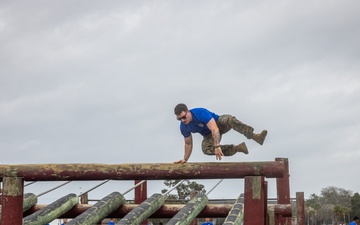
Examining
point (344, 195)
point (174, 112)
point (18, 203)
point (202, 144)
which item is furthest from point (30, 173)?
point (344, 195)

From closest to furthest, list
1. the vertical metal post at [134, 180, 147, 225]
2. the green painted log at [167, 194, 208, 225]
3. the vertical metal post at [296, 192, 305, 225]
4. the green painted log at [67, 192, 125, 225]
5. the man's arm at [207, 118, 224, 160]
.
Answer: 1. the man's arm at [207, 118, 224, 160]
2. the green painted log at [167, 194, 208, 225]
3. the green painted log at [67, 192, 125, 225]
4. the vertical metal post at [296, 192, 305, 225]
5. the vertical metal post at [134, 180, 147, 225]

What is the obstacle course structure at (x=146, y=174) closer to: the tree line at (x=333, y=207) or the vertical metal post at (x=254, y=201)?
the vertical metal post at (x=254, y=201)

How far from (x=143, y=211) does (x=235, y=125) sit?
60.8 inches

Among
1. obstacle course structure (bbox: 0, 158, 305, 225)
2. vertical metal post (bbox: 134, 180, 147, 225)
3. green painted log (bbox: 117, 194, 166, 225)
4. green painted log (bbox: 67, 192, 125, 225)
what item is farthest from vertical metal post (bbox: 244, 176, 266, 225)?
vertical metal post (bbox: 134, 180, 147, 225)

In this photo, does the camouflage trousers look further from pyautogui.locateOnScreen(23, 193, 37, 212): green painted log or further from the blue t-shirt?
pyautogui.locateOnScreen(23, 193, 37, 212): green painted log

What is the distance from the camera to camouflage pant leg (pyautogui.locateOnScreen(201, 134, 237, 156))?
6863 millimetres

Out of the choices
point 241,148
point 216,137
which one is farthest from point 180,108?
point 241,148

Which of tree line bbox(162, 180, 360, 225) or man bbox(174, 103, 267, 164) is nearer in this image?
man bbox(174, 103, 267, 164)

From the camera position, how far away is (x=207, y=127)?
6.71 metres

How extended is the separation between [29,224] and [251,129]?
2725 millimetres

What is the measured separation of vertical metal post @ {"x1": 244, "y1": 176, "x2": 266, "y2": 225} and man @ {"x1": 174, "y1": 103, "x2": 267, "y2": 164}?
69.2 inches

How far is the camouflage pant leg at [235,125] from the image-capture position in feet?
22.0

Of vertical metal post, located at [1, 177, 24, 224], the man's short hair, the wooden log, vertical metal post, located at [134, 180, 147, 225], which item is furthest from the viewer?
vertical metal post, located at [134, 180, 147, 225]

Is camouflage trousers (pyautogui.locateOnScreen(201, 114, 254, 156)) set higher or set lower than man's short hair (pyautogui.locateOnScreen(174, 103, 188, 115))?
lower
